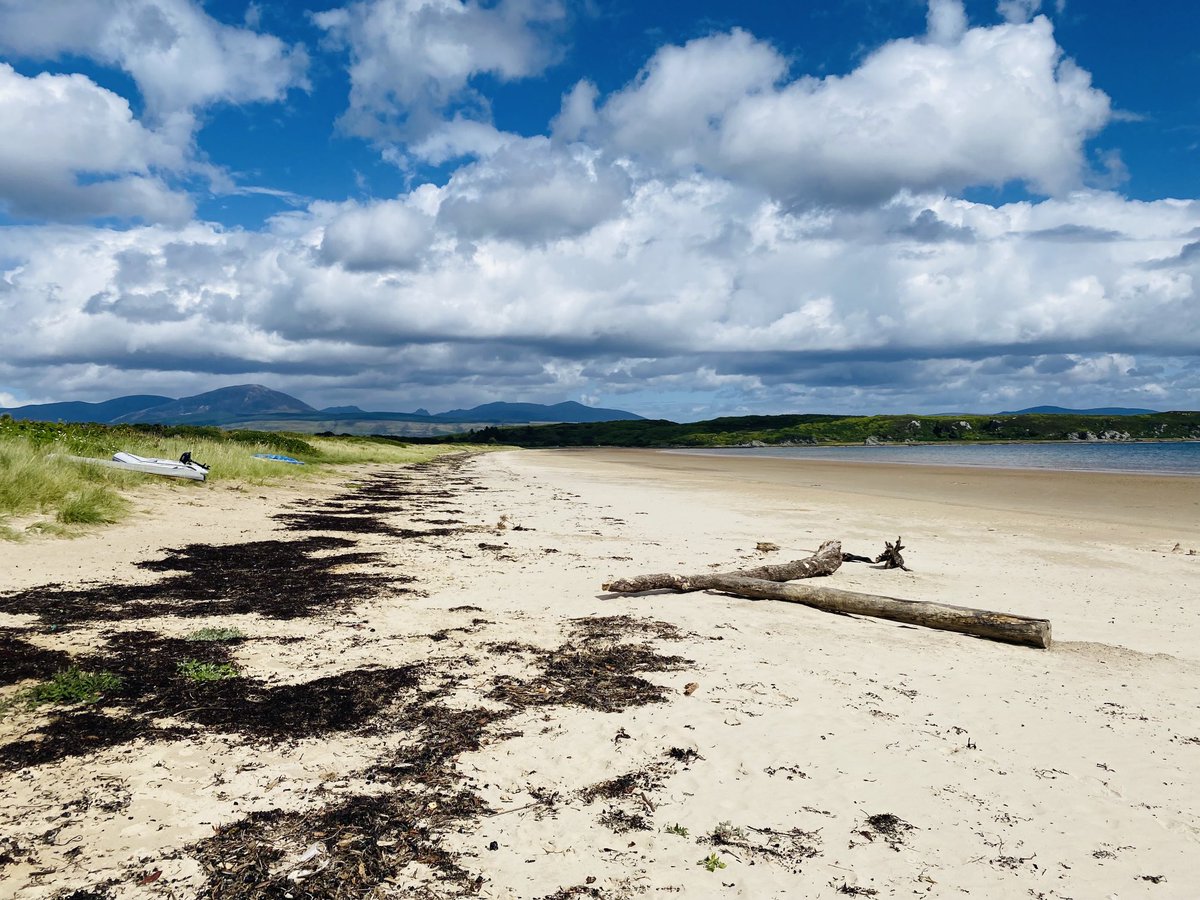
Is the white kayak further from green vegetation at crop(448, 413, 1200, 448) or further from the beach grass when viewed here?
green vegetation at crop(448, 413, 1200, 448)

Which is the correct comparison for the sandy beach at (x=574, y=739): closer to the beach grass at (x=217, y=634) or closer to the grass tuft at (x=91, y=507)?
the beach grass at (x=217, y=634)

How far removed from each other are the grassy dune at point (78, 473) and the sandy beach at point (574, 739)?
1.48 meters

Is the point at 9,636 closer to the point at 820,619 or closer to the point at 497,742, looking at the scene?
the point at 497,742

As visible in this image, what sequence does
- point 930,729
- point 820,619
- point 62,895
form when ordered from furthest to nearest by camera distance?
1. point 820,619
2. point 930,729
3. point 62,895

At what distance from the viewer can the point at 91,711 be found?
5.62 m

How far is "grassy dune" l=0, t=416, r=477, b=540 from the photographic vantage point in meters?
12.7

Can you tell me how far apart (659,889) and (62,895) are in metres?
3.01

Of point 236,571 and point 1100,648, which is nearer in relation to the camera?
point 1100,648

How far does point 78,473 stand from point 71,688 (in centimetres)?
1314

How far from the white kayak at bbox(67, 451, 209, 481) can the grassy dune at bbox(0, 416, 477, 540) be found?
0.22 m

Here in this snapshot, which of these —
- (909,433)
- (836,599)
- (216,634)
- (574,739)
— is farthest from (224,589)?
(909,433)

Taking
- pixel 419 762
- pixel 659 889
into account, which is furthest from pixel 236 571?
pixel 659 889

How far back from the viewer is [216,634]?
25.8 ft

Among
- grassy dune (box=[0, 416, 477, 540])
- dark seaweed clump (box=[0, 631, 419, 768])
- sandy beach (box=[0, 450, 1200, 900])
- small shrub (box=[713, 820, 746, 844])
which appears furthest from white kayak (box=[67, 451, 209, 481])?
small shrub (box=[713, 820, 746, 844])
